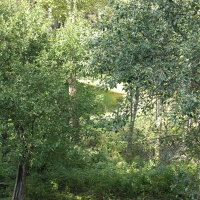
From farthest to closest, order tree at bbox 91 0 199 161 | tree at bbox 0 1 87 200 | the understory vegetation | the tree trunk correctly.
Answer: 1. the tree trunk
2. tree at bbox 0 1 87 200
3. the understory vegetation
4. tree at bbox 91 0 199 161

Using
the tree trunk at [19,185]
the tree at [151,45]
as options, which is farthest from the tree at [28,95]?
the tree at [151,45]

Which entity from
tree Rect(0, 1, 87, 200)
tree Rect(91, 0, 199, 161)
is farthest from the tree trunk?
tree Rect(91, 0, 199, 161)

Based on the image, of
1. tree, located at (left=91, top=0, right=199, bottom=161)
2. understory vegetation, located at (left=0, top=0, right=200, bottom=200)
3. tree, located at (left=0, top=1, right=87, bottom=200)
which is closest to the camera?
tree, located at (left=91, top=0, right=199, bottom=161)

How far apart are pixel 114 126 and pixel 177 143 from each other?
246cm

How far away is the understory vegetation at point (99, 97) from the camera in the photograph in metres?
7.79

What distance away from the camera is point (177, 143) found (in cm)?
918

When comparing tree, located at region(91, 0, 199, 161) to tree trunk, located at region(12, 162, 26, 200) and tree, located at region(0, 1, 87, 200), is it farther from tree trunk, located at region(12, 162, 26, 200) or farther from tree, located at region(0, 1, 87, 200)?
tree trunk, located at region(12, 162, 26, 200)

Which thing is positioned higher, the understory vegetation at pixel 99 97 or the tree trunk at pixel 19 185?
the understory vegetation at pixel 99 97

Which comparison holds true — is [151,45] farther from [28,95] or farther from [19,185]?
[19,185]

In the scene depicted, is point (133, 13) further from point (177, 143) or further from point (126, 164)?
point (126, 164)

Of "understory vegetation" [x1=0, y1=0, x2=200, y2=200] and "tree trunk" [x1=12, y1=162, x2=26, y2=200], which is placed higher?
"understory vegetation" [x1=0, y1=0, x2=200, y2=200]

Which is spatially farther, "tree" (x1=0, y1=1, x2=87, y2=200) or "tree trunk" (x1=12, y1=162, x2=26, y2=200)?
"tree trunk" (x1=12, y1=162, x2=26, y2=200)

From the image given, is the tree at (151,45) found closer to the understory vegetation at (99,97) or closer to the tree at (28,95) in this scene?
the understory vegetation at (99,97)

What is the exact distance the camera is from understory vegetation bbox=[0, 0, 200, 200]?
779 centimetres
